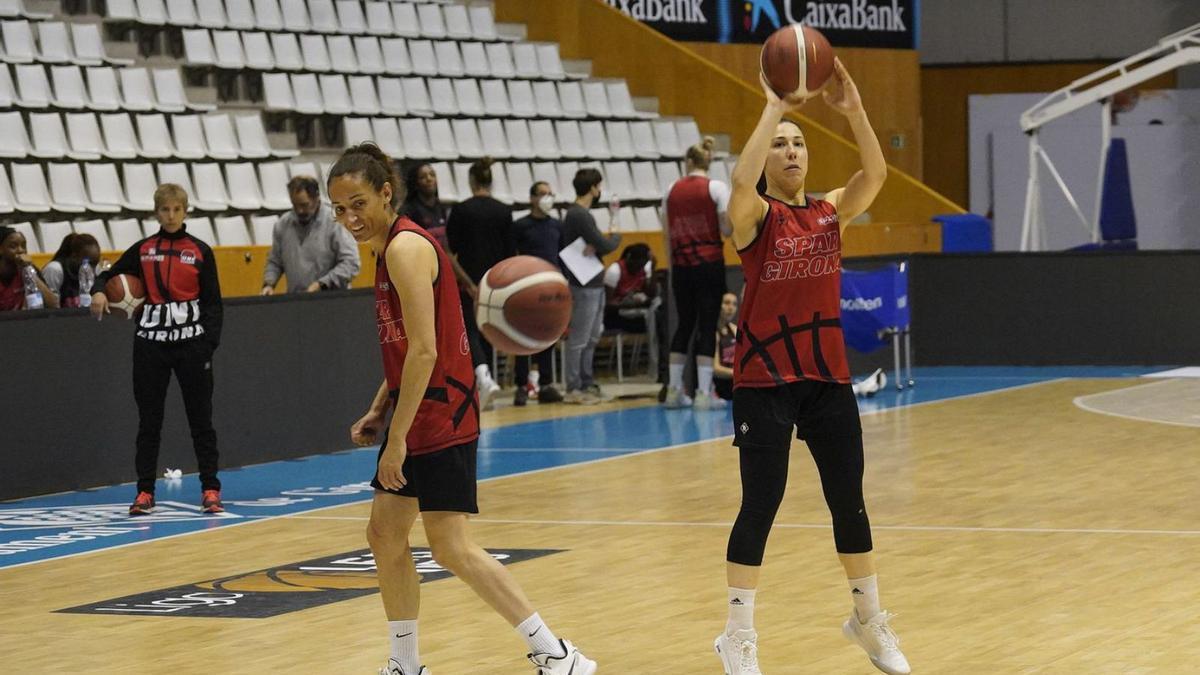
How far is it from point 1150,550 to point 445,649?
3.33m

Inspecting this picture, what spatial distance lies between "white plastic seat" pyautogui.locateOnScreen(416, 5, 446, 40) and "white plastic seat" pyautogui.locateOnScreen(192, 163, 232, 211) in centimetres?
439

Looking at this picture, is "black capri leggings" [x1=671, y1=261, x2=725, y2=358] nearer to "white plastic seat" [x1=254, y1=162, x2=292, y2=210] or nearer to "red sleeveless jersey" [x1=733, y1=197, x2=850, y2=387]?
"white plastic seat" [x1=254, y1=162, x2=292, y2=210]

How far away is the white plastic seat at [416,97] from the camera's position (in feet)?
63.9

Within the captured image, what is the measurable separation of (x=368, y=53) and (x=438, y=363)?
14263 mm

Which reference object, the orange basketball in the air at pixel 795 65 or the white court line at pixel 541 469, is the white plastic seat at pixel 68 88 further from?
the orange basketball in the air at pixel 795 65

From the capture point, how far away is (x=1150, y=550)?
8547 mm

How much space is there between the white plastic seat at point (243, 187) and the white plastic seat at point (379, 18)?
343 centimetres

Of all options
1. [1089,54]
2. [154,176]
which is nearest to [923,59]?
[1089,54]

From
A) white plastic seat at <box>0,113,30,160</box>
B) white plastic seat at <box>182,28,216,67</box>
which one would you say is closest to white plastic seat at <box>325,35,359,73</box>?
white plastic seat at <box>182,28,216,67</box>

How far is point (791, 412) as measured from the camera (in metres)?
6.14

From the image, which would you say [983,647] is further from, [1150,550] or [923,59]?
[923,59]

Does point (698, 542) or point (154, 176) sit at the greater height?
point (154, 176)

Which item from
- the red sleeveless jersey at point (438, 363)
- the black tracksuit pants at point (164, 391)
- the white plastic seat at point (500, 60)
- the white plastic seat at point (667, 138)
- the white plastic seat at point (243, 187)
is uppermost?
the white plastic seat at point (500, 60)

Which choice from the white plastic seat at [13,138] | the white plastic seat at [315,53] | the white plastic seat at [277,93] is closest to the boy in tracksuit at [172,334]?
the white plastic seat at [13,138]
